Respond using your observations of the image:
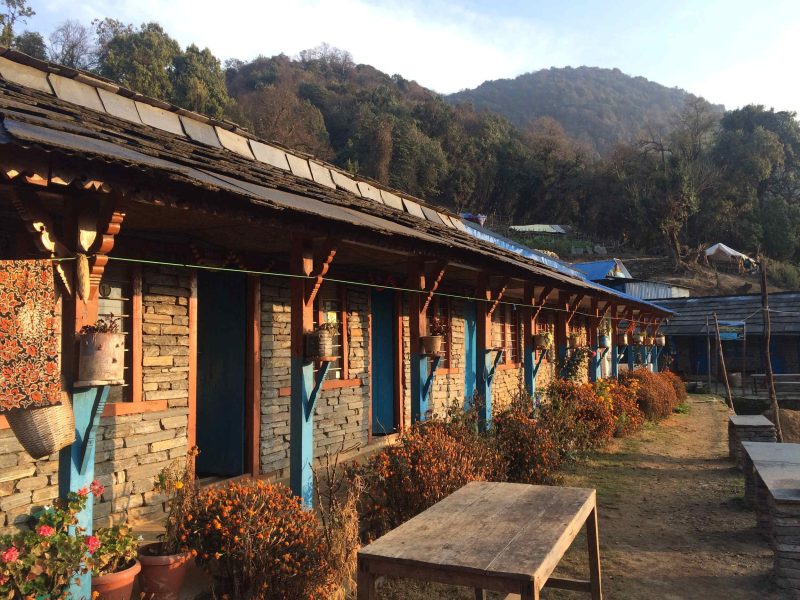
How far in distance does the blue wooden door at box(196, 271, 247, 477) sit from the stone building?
0.02 metres

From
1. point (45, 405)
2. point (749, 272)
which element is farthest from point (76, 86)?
point (749, 272)

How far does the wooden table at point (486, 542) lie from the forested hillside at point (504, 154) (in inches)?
1229

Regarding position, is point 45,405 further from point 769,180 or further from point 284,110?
point 769,180

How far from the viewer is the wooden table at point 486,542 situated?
8.73ft

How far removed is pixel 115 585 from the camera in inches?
131

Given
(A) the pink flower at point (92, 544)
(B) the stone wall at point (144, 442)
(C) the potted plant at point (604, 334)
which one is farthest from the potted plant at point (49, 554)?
(C) the potted plant at point (604, 334)

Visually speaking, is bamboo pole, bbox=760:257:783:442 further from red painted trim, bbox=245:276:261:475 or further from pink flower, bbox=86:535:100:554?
pink flower, bbox=86:535:100:554

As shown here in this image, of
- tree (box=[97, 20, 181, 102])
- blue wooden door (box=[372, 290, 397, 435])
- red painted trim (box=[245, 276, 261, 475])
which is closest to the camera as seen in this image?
red painted trim (box=[245, 276, 261, 475])

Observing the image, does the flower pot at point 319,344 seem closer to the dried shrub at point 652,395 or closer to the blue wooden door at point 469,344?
the blue wooden door at point 469,344

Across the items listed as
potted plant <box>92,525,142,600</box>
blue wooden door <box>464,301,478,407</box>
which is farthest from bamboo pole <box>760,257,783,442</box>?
potted plant <box>92,525,142,600</box>

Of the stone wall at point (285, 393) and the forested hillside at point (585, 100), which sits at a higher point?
the forested hillside at point (585, 100)

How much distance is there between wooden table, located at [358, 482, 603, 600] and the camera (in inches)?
105

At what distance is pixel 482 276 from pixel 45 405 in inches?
232

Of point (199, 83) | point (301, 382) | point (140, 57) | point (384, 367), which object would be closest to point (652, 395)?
point (384, 367)
